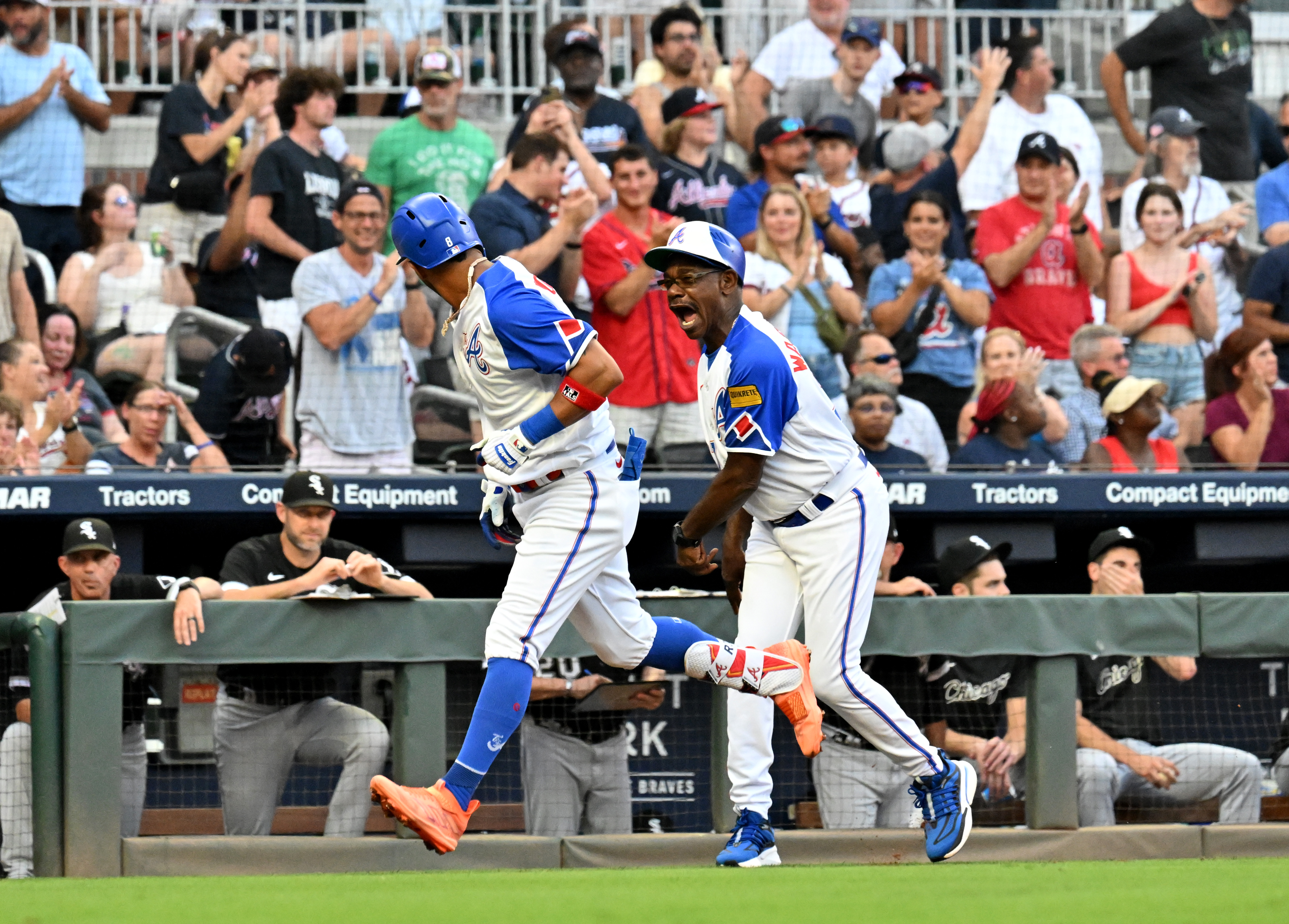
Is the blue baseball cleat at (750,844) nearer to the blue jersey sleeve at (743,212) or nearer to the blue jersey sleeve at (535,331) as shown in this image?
the blue jersey sleeve at (535,331)

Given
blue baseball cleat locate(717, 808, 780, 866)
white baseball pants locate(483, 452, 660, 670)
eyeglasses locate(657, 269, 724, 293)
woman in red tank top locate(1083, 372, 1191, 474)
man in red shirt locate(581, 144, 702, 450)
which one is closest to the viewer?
white baseball pants locate(483, 452, 660, 670)

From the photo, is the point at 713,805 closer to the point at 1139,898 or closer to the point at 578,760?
the point at 578,760

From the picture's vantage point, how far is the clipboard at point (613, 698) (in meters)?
6.10

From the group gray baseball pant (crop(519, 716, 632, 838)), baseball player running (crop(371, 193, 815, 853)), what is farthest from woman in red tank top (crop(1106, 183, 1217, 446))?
baseball player running (crop(371, 193, 815, 853))

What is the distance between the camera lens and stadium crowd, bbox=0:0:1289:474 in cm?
775

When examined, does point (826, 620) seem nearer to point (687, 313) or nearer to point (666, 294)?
point (687, 313)

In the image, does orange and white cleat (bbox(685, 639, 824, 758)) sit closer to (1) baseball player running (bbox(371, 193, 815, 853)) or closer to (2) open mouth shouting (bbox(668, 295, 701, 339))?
(1) baseball player running (bbox(371, 193, 815, 853))

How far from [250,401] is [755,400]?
346 centimetres

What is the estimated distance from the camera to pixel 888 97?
10359 millimetres

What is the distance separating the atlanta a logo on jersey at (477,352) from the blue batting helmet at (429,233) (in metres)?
0.22

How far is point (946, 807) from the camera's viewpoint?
5008mm

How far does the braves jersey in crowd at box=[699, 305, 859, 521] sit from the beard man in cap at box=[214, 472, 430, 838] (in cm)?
155

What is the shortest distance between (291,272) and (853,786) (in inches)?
155

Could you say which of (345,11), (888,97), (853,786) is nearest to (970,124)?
(888,97)
